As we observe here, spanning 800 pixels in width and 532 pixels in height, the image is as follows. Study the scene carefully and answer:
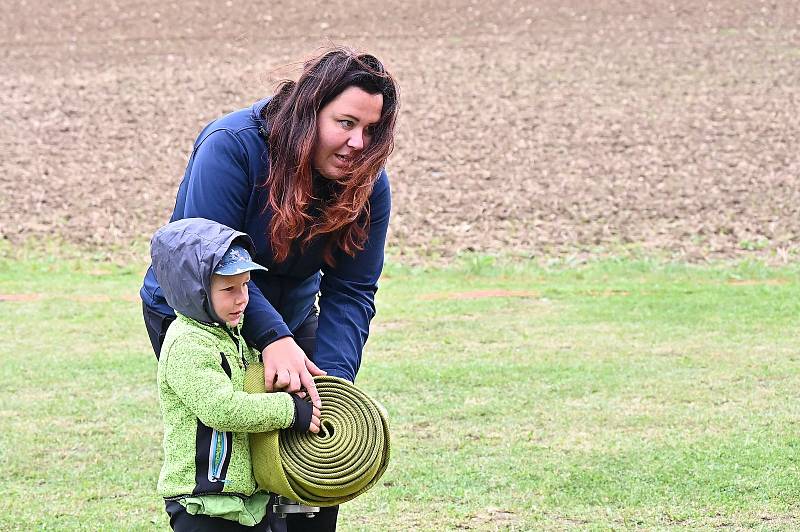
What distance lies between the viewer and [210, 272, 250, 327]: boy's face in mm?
2965

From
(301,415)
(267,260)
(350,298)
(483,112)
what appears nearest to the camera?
(301,415)

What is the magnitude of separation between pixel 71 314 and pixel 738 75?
46.9 feet

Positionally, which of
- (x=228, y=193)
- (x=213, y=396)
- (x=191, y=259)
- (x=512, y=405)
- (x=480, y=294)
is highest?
(x=228, y=193)

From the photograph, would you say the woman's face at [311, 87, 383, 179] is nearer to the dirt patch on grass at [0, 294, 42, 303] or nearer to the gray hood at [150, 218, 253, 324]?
the gray hood at [150, 218, 253, 324]

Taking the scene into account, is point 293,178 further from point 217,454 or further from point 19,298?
point 19,298

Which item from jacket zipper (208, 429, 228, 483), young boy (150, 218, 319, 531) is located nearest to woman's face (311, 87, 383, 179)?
young boy (150, 218, 319, 531)

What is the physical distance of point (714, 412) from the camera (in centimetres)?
652

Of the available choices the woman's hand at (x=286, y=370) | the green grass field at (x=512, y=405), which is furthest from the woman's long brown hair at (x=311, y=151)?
the green grass field at (x=512, y=405)

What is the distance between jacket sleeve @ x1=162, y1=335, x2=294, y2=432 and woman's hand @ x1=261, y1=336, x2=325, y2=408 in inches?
2.7

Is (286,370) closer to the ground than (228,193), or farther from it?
closer to the ground

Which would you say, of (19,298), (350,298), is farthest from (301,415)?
(19,298)

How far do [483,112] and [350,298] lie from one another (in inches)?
631

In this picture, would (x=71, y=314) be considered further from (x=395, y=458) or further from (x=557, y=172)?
(x=557, y=172)

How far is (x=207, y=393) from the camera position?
2924 millimetres
